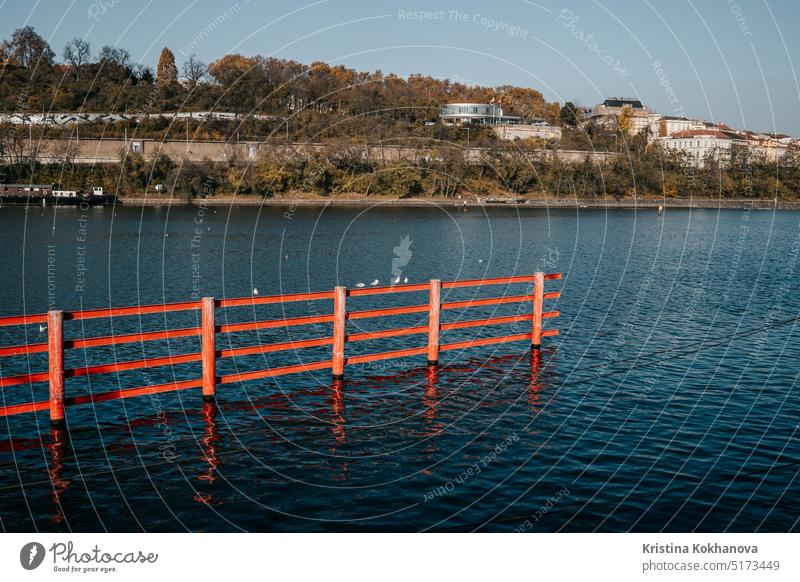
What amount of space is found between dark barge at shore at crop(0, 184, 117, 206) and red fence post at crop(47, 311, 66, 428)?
114m

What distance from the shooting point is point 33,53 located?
624 feet

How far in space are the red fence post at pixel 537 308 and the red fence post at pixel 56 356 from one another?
1510 centimetres

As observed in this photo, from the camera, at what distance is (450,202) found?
154000mm

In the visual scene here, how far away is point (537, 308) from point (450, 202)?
128359 millimetres

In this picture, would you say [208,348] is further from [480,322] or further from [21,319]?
[480,322]

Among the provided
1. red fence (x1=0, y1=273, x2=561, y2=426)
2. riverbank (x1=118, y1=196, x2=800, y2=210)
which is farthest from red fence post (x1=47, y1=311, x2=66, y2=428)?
riverbank (x1=118, y1=196, x2=800, y2=210)

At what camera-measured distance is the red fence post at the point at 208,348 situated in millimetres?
19094

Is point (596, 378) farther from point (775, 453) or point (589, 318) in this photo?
point (589, 318)

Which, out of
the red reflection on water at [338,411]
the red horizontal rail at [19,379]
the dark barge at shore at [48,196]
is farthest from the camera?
the dark barge at shore at [48,196]

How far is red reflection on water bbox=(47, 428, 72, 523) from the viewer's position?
14023mm

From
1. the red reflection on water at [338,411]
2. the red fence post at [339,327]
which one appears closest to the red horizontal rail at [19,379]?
the red reflection on water at [338,411]

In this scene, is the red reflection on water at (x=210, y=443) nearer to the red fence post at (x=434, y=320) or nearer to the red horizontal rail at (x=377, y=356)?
the red horizontal rail at (x=377, y=356)

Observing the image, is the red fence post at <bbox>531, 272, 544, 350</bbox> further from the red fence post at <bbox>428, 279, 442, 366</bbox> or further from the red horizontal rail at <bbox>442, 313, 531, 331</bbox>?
the red fence post at <bbox>428, 279, 442, 366</bbox>
